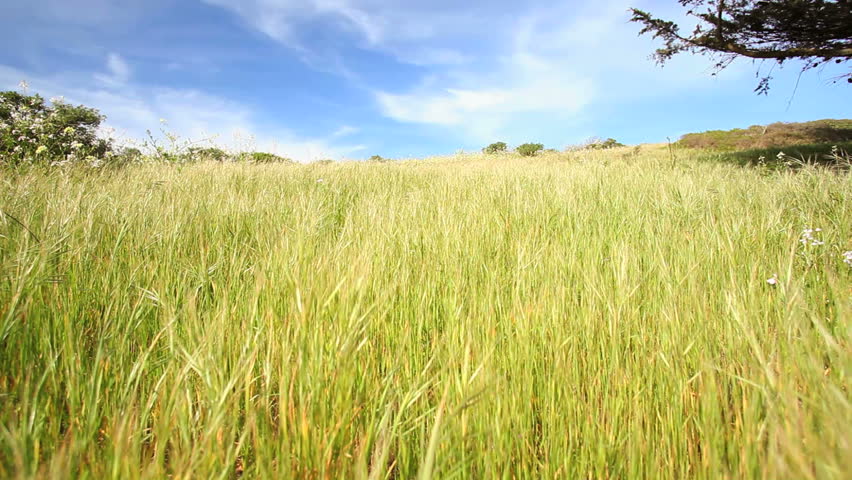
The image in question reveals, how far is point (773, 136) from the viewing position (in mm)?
17094

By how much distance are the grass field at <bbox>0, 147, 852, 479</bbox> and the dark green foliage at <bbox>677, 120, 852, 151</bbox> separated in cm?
1785

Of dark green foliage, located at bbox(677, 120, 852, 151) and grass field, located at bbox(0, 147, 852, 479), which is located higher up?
dark green foliage, located at bbox(677, 120, 852, 151)

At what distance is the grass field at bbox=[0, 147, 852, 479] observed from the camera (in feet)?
2.54

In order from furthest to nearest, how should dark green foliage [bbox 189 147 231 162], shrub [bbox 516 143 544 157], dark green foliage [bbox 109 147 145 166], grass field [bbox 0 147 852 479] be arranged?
shrub [bbox 516 143 544 157]
dark green foliage [bbox 189 147 231 162]
dark green foliage [bbox 109 147 145 166]
grass field [bbox 0 147 852 479]

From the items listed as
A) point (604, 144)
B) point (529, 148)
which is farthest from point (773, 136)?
point (529, 148)

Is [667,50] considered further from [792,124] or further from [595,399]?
[792,124]

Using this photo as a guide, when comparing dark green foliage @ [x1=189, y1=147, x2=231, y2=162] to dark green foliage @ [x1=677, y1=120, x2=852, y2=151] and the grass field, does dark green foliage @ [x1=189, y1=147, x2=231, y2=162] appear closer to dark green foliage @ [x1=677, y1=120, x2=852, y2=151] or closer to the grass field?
the grass field

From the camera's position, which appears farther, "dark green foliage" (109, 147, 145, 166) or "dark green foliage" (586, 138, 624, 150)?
"dark green foliage" (586, 138, 624, 150)

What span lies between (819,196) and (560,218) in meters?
2.53

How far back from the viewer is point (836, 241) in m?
2.54

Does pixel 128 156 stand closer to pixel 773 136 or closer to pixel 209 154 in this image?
pixel 209 154

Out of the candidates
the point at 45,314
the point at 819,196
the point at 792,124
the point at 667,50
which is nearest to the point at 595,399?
the point at 45,314

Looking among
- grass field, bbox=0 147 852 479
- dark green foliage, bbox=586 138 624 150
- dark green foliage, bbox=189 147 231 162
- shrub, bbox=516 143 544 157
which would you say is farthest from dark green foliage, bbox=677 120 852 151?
dark green foliage, bbox=189 147 231 162

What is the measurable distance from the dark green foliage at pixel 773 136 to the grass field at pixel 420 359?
17855mm
